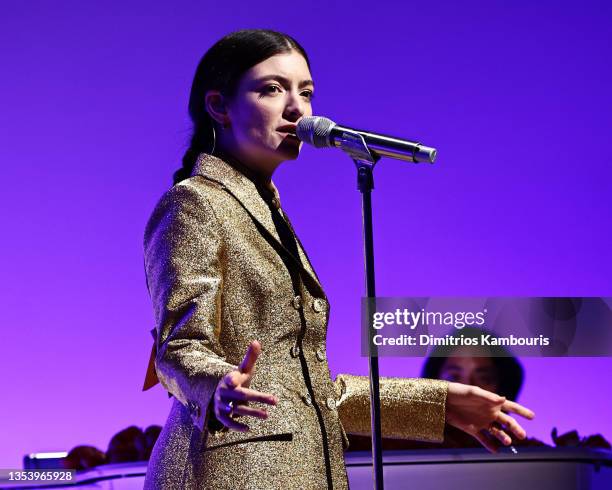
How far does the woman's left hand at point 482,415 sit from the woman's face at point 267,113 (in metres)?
0.40

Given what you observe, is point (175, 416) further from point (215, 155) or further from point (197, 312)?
point (215, 155)

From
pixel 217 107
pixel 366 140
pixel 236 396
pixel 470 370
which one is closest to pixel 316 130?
pixel 366 140

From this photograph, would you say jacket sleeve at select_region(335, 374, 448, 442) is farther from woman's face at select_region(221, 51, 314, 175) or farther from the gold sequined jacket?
woman's face at select_region(221, 51, 314, 175)

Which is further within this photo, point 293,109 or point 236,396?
point 293,109

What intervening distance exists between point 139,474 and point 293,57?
2.57 feet

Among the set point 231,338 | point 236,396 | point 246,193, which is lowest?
point 236,396

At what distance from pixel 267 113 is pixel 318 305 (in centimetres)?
27

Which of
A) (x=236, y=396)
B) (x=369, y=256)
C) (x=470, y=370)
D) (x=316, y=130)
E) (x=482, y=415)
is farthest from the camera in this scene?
(x=470, y=370)

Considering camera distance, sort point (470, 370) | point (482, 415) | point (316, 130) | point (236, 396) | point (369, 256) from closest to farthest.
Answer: point (236, 396) → point (369, 256) → point (316, 130) → point (482, 415) → point (470, 370)

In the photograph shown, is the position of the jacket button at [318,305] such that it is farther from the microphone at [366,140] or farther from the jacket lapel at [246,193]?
the microphone at [366,140]

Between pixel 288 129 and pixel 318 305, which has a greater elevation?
pixel 288 129

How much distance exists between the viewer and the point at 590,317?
2.43 metres

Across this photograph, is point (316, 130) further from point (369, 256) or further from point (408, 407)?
point (408, 407)

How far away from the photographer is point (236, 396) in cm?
94
